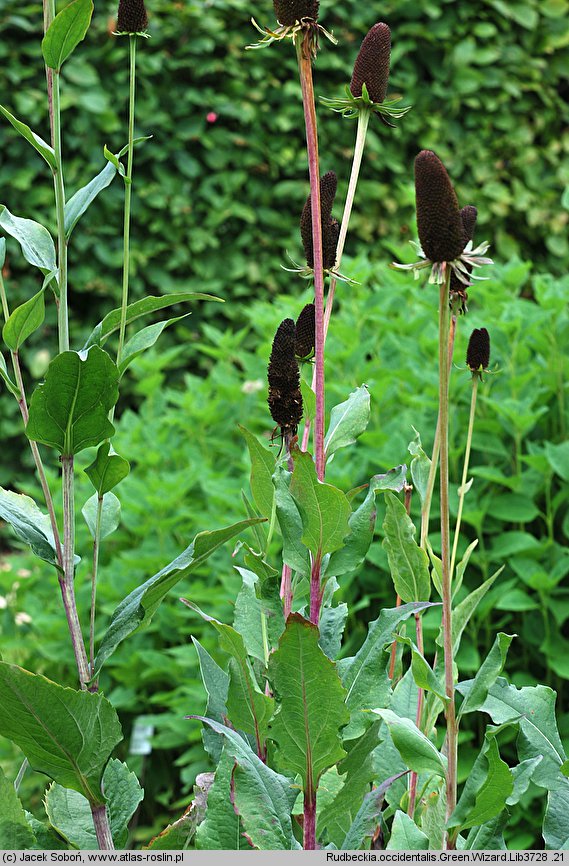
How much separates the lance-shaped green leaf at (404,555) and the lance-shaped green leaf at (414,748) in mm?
134

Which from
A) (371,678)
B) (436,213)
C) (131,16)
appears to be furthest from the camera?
(131,16)

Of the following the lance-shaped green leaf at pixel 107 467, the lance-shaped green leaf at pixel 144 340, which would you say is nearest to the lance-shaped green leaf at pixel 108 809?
the lance-shaped green leaf at pixel 107 467

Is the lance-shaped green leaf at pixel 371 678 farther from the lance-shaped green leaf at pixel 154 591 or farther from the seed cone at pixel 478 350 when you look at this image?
the seed cone at pixel 478 350

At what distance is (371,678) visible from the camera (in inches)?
32.9

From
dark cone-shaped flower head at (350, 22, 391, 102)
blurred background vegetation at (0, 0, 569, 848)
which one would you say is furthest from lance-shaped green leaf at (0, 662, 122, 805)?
blurred background vegetation at (0, 0, 569, 848)

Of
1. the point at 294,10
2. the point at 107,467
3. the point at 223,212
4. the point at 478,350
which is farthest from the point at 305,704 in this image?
the point at 223,212

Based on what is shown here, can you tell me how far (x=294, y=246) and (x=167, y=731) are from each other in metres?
3.27

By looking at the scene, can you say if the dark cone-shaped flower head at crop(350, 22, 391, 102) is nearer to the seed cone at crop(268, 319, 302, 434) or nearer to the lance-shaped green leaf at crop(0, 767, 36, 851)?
the seed cone at crop(268, 319, 302, 434)

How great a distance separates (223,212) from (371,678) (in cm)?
438

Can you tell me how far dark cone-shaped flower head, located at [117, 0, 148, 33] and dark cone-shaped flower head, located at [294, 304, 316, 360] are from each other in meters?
0.32

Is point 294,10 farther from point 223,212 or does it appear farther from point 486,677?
point 223,212

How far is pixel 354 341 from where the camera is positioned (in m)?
2.62
